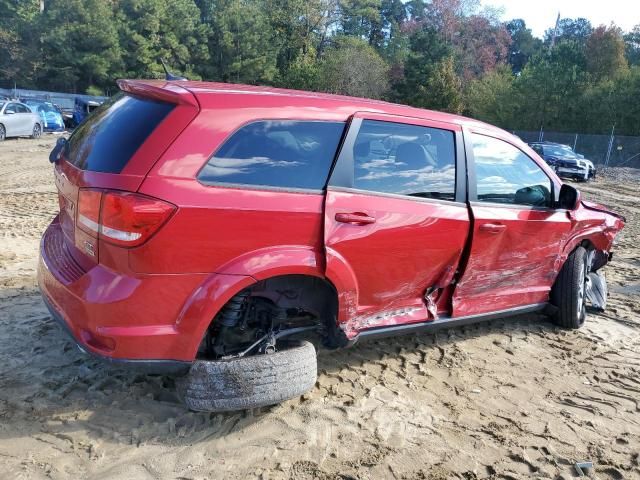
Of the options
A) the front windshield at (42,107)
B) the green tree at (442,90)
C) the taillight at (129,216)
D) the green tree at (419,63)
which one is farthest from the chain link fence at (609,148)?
the taillight at (129,216)

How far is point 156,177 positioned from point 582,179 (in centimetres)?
2075

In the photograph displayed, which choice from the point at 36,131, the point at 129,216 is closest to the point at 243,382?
the point at 129,216

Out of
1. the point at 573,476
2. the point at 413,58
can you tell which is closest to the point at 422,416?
the point at 573,476

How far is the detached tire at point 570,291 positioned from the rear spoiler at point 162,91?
133 inches

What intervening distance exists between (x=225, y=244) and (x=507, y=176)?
232cm

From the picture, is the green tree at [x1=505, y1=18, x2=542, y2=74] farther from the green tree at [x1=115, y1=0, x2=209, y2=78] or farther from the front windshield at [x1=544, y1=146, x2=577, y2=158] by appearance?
the front windshield at [x1=544, y1=146, x2=577, y2=158]

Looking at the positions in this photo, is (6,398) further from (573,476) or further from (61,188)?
(573,476)

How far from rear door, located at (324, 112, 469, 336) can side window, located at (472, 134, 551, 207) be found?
23cm

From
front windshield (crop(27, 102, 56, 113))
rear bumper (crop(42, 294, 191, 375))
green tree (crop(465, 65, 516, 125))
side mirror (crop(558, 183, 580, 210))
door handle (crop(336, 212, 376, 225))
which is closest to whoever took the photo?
rear bumper (crop(42, 294, 191, 375))

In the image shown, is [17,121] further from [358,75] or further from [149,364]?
[358,75]

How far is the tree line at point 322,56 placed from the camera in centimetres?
3975

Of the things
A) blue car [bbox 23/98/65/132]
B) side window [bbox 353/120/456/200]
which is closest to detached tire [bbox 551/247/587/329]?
side window [bbox 353/120/456/200]

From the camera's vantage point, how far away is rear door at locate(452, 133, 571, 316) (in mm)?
3709

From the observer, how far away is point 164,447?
2715 millimetres
